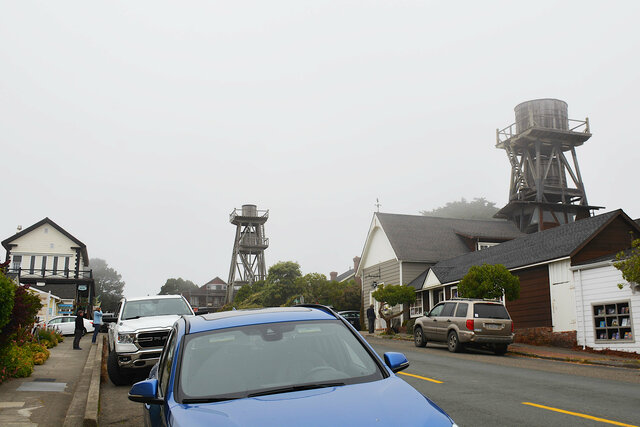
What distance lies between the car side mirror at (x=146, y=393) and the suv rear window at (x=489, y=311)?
54.3ft

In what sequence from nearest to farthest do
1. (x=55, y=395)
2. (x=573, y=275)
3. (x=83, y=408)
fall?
(x=83, y=408), (x=55, y=395), (x=573, y=275)

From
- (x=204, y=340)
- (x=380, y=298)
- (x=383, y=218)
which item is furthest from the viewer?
(x=383, y=218)

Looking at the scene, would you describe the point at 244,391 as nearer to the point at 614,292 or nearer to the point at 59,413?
the point at 59,413

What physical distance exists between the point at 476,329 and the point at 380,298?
49.1 ft

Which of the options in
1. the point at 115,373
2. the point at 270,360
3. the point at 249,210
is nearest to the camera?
the point at 270,360

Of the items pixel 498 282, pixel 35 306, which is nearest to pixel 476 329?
pixel 498 282

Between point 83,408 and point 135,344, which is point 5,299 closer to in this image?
point 83,408

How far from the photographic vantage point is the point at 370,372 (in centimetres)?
420

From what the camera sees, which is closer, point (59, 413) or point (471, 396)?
point (59, 413)

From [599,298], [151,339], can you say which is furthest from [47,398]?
[599,298]

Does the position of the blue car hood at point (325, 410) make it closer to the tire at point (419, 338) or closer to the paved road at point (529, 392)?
the paved road at point (529, 392)

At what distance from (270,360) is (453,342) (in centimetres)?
1690

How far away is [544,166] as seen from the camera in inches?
1838

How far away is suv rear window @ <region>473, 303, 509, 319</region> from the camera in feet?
63.4
